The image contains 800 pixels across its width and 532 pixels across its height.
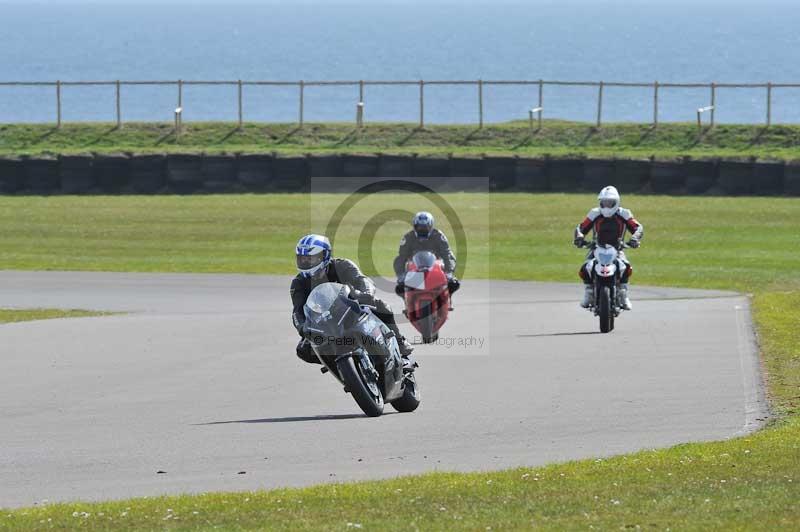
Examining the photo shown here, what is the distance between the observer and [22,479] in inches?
412

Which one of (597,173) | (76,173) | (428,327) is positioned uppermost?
(597,173)

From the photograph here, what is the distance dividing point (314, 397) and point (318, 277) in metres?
2.32

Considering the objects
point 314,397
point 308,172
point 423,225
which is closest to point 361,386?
point 314,397

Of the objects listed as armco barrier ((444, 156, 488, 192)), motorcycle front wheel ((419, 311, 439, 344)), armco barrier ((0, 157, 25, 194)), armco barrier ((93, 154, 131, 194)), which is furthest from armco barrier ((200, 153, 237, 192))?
motorcycle front wheel ((419, 311, 439, 344))

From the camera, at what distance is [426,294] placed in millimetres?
18484

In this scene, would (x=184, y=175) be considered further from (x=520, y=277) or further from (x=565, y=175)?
(x=520, y=277)

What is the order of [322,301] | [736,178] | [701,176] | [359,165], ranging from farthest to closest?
1. [359,165]
2. [701,176]
3. [736,178]
4. [322,301]

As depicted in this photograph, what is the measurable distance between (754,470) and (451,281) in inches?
355

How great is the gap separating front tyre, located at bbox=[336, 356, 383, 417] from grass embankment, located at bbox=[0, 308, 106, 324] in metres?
10.0

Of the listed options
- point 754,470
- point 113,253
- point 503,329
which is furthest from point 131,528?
point 113,253

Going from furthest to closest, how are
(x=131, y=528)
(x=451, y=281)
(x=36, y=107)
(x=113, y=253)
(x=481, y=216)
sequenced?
(x=36, y=107) < (x=481, y=216) < (x=113, y=253) < (x=451, y=281) < (x=131, y=528)

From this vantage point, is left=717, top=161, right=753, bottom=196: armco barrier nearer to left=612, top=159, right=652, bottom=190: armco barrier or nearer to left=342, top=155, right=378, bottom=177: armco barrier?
left=612, top=159, right=652, bottom=190: armco barrier

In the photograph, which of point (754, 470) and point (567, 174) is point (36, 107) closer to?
point (567, 174)

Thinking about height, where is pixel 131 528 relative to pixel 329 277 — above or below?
below
